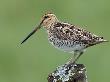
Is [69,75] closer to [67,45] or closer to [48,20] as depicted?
[67,45]

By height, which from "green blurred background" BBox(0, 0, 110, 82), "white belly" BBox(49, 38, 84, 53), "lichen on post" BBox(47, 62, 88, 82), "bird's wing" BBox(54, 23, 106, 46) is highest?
"green blurred background" BBox(0, 0, 110, 82)

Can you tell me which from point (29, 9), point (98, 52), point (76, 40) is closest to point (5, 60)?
point (98, 52)

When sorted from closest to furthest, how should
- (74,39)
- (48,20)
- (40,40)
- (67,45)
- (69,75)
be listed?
1. (69,75)
2. (74,39)
3. (67,45)
4. (48,20)
5. (40,40)

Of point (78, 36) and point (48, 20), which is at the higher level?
point (48, 20)

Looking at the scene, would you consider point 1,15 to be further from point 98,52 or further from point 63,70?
point 63,70

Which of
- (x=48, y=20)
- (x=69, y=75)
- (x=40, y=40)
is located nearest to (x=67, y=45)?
(x=48, y=20)

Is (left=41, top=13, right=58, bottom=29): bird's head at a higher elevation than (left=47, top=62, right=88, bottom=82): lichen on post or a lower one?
higher

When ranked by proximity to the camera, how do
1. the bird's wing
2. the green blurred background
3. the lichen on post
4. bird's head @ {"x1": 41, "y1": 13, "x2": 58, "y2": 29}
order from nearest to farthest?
the lichen on post
the bird's wing
bird's head @ {"x1": 41, "y1": 13, "x2": 58, "y2": 29}
the green blurred background

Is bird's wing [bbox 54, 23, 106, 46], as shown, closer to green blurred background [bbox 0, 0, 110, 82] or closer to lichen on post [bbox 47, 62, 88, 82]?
lichen on post [bbox 47, 62, 88, 82]

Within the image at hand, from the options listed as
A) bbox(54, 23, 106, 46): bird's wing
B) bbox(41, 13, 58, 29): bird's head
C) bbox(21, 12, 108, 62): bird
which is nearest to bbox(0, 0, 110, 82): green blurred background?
bbox(41, 13, 58, 29): bird's head

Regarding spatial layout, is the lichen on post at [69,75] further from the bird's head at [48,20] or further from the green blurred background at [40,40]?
the green blurred background at [40,40]
